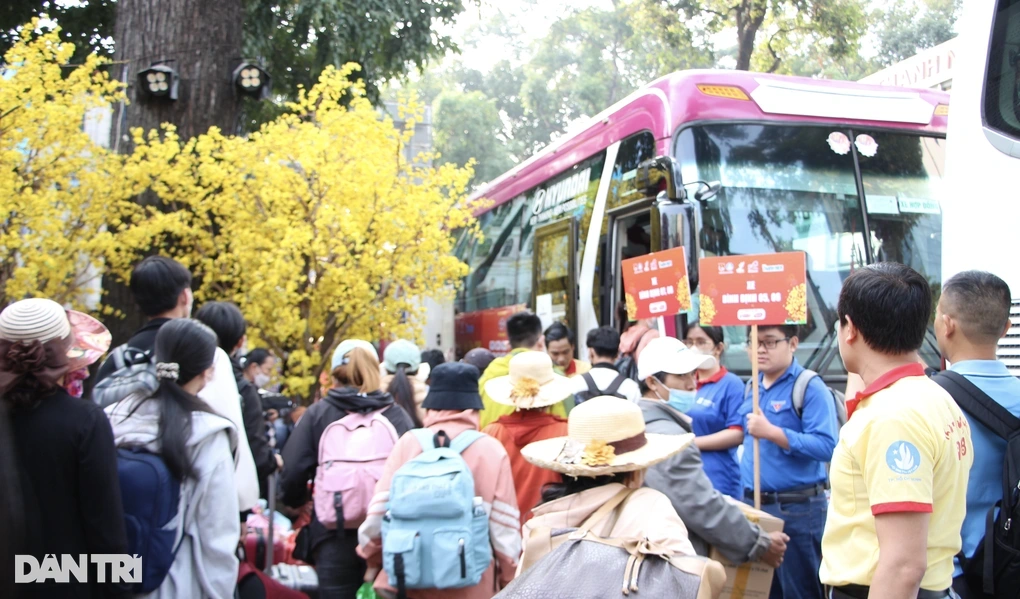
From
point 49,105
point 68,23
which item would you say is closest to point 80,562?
point 49,105

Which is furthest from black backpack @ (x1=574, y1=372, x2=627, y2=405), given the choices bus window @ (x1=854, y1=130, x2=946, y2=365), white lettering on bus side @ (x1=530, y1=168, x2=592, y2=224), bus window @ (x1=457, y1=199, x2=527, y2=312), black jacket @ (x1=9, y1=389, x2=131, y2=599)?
bus window @ (x1=457, y1=199, x2=527, y2=312)

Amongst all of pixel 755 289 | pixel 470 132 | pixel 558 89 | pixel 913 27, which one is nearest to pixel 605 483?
pixel 755 289

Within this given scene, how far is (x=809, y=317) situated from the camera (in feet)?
22.1

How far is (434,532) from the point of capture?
3.63m

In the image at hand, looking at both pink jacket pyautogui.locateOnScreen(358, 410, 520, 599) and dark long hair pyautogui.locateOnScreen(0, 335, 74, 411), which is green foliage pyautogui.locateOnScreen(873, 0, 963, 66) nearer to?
pink jacket pyautogui.locateOnScreen(358, 410, 520, 599)

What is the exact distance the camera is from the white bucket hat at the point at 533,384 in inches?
166

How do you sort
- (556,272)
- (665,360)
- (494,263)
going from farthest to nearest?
(494,263), (556,272), (665,360)

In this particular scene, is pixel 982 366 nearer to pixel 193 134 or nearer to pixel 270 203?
pixel 270 203

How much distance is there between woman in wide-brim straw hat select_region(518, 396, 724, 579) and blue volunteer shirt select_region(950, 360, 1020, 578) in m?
1.04

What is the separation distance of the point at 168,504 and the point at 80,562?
348 millimetres

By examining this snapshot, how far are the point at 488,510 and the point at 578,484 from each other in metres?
0.90

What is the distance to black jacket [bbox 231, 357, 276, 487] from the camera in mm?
4637

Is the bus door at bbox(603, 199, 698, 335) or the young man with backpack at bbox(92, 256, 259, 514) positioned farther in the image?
the bus door at bbox(603, 199, 698, 335)

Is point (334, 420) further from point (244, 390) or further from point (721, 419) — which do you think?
point (721, 419)
